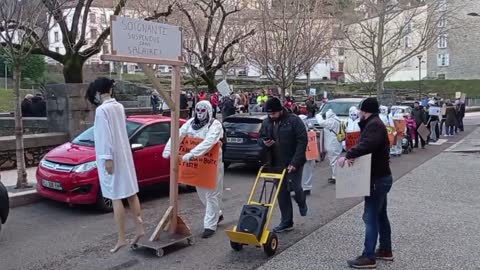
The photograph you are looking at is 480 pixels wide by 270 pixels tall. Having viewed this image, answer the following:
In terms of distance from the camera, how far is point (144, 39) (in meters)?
6.03

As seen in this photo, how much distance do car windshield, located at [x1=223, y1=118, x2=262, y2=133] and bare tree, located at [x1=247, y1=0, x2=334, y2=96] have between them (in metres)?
7.07

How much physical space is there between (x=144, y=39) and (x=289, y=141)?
2264 millimetres

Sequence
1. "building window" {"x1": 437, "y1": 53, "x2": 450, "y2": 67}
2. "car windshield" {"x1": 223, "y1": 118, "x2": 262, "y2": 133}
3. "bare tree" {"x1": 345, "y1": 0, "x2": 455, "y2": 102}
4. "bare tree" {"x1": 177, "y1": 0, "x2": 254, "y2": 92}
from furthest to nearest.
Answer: "building window" {"x1": 437, "y1": 53, "x2": 450, "y2": 67}, "bare tree" {"x1": 345, "y1": 0, "x2": 455, "y2": 102}, "bare tree" {"x1": 177, "y1": 0, "x2": 254, "y2": 92}, "car windshield" {"x1": 223, "y1": 118, "x2": 262, "y2": 133}

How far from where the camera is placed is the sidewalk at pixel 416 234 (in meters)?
5.96

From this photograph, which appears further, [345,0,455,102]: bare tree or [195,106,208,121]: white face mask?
[345,0,455,102]: bare tree

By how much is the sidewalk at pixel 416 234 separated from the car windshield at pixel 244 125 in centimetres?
369

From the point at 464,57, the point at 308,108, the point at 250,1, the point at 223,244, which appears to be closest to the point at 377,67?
the point at 308,108

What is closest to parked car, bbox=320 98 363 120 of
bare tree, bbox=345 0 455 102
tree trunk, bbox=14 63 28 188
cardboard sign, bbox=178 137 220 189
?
tree trunk, bbox=14 63 28 188

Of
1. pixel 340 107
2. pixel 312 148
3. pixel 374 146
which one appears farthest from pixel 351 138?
pixel 340 107

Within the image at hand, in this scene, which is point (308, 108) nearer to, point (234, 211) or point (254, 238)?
point (234, 211)

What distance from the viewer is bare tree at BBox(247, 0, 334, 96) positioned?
20531 mm

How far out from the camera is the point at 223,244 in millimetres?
6727

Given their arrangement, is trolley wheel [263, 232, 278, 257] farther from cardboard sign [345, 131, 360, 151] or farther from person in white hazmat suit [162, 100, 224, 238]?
cardboard sign [345, 131, 360, 151]

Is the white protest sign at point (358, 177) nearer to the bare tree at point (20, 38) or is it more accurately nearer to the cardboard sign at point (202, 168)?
the cardboard sign at point (202, 168)
